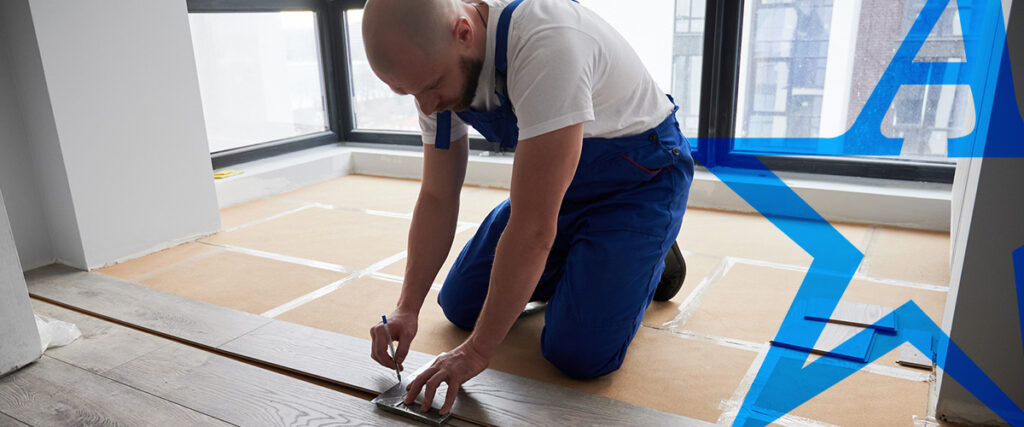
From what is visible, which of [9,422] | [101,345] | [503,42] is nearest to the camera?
[503,42]

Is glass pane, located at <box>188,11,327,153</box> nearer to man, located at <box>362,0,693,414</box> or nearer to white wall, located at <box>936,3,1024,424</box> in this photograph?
man, located at <box>362,0,693,414</box>

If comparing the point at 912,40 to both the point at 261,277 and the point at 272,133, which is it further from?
the point at 272,133

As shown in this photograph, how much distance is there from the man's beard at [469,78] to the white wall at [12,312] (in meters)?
1.21

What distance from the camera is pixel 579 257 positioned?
5.43 feet

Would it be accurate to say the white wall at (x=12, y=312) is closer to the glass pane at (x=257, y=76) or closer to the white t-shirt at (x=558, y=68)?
the white t-shirt at (x=558, y=68)

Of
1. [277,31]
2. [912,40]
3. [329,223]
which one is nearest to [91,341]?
[329,223]

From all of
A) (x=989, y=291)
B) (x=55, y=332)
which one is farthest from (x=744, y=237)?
(x=55, y=332)

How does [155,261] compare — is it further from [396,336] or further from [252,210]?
[396,336]

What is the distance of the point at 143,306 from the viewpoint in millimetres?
2141

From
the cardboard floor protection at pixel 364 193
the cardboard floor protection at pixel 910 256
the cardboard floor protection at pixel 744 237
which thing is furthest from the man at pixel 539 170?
the cardboard floor protection at pixel 364 193

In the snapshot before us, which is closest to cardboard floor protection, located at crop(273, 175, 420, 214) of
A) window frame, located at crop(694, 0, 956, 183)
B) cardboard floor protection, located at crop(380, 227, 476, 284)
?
cardboard floor protection, located at crop(380, 227, 476, 284)

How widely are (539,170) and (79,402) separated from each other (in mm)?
1229

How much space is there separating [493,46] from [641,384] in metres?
0.88

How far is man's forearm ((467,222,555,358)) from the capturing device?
1.30 meters
